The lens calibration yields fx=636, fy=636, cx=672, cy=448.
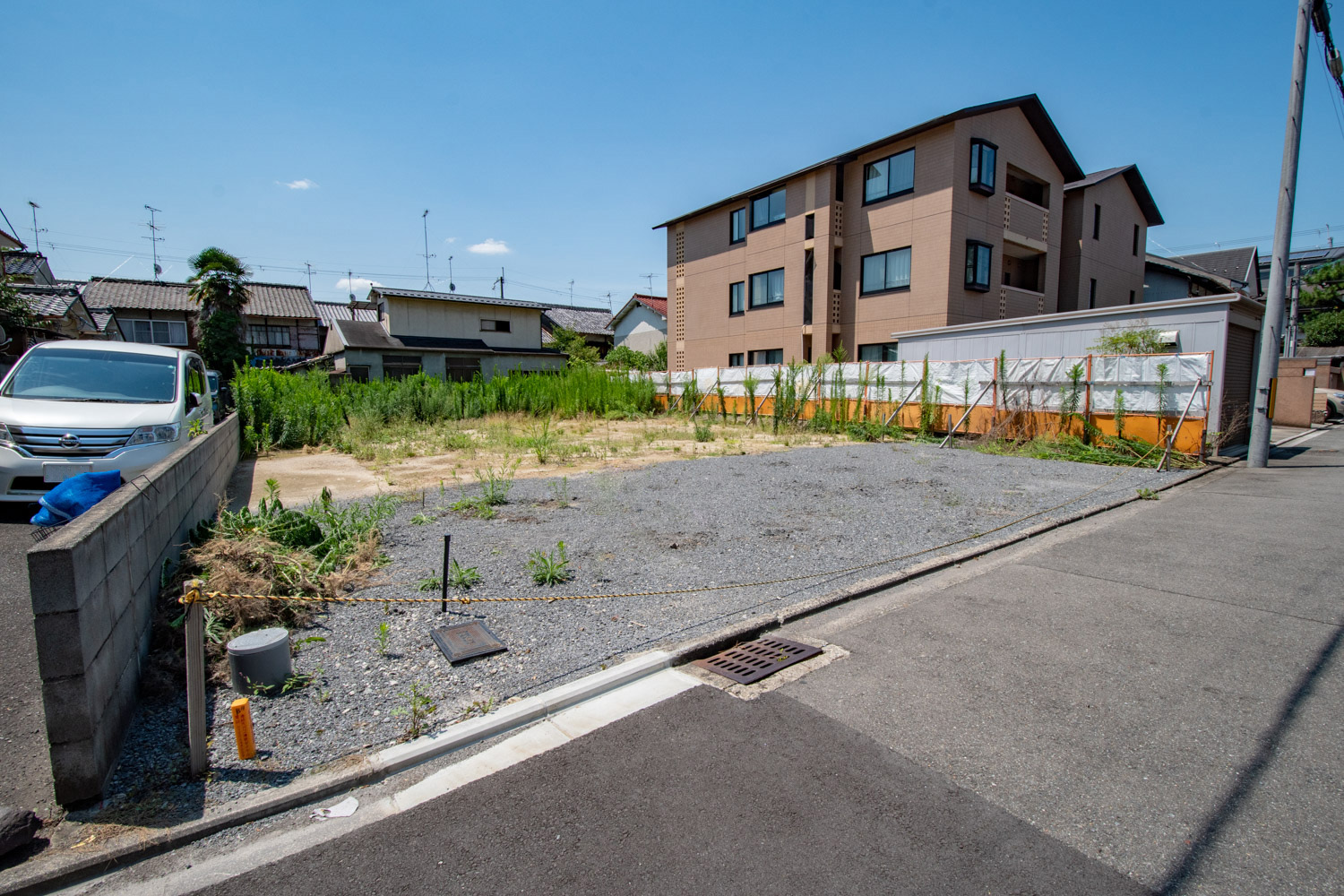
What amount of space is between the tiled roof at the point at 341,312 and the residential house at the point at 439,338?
731 centimetres

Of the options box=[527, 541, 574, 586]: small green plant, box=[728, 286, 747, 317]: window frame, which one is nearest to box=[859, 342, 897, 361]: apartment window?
box=[728, 286, 747, 317]: window frame

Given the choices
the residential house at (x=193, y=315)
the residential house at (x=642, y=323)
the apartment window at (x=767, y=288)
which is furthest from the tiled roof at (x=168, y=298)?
the apartment window at (x=767, y=288)

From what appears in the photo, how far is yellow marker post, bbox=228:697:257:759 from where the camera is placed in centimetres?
271

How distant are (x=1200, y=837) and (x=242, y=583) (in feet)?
16.5

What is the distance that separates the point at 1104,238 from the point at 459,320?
2788 cm

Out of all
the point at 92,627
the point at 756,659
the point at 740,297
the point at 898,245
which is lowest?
the point at 756,659

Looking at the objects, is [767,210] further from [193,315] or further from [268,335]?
[268,335]

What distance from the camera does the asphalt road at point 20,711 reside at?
8.55ft

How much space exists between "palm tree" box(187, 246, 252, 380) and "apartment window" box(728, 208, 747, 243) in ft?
70.7

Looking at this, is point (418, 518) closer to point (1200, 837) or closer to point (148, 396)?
point (148, 396)

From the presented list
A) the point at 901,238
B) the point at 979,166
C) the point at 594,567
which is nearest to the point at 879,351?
the point at 901,238

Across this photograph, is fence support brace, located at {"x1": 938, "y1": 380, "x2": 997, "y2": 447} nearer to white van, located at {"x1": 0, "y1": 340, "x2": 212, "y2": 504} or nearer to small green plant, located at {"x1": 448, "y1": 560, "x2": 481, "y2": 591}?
small green plant, located at {"x1": 448, "y1": 560, "x2": 481, "y2": 591}

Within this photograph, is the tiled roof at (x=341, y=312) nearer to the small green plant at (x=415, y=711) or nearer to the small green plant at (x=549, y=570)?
the small green plant at (x=549, y=570)

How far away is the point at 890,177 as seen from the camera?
68.2ft
